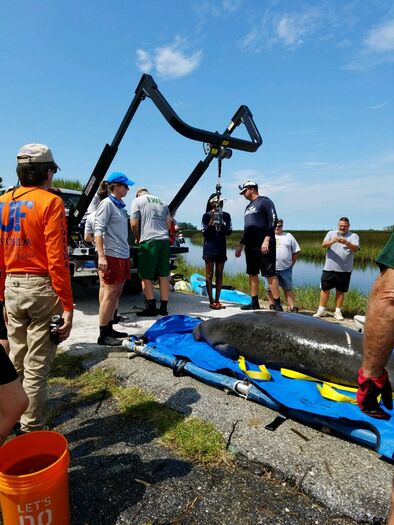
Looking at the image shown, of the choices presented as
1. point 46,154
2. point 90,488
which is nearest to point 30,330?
point 90,488

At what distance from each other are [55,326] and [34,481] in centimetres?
98

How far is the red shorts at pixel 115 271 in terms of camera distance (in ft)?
13.8

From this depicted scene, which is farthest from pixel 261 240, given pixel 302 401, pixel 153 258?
pixel 302 401

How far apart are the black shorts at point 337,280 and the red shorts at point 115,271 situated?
13.3 feet

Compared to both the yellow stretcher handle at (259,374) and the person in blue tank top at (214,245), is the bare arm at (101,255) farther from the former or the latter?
the person in blue tank top at (214,245)

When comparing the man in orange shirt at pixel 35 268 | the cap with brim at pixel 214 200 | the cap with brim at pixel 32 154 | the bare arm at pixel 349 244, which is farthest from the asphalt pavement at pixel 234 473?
the bare arm at pixel 349 244

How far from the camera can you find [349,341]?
3250 mm

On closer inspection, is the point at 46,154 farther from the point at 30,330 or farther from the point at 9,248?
the point at 30,330

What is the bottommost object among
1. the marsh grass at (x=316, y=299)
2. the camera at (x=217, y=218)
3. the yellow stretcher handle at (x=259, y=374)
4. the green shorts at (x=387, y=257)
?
the marsh grass at (x=316, y=299)

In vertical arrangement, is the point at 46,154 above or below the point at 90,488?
Result: above

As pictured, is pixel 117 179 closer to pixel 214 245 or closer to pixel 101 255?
pixel 101 255

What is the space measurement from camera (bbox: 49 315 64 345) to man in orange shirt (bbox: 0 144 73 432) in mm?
25

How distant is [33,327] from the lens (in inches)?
91.1

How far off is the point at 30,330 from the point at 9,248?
57 centimetres
